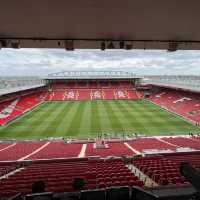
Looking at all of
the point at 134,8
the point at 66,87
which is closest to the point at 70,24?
the point at 134,8

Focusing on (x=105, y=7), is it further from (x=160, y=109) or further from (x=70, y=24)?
(x=160, y=109)

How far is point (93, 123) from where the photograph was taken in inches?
1156

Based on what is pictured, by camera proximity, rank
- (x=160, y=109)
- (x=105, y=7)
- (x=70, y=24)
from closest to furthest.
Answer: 1. (x=105, y=7)
2. (x=70, y=24)
3. (x=160, y=109)

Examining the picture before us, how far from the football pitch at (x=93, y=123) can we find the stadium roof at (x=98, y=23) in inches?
679

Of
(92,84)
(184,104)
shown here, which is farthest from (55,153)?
(92,84)

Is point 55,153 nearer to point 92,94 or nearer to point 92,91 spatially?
point 92,94

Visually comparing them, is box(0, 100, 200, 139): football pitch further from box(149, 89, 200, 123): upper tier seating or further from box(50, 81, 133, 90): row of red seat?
box(50, 81, 133, 90): row of red seat

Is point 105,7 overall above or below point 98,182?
above

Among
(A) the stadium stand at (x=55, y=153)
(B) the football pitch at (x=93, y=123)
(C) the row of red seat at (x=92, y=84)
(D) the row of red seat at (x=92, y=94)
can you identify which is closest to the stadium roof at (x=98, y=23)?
(A) the stadium stand at (x=55, y=153)

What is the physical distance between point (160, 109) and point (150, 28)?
33.7 metres

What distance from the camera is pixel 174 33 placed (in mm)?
6547

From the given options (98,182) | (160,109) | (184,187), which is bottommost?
(160,109)

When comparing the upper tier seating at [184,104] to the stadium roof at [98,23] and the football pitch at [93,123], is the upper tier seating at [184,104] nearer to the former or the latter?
the football pitch at [93,123]

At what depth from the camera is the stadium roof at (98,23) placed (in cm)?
446
